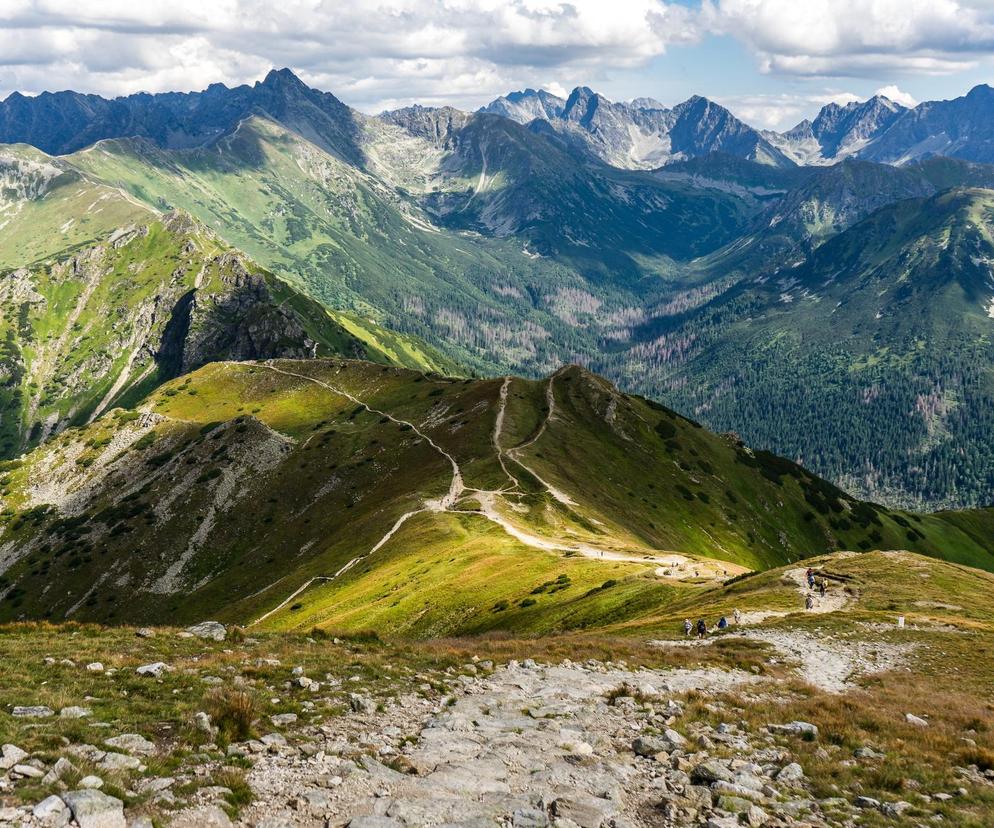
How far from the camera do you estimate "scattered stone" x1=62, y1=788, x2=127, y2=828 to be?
15.6 metres

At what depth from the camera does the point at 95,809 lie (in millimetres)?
15930

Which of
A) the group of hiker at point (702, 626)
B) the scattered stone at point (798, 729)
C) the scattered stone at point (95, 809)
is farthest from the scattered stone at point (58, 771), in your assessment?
the group of hiker at point (702, 626)

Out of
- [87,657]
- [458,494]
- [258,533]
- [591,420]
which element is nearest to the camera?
[87,657]

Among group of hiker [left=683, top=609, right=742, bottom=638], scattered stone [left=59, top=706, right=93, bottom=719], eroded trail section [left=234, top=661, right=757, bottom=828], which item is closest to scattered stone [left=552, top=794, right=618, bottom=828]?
eroded trail section [left=234, top=661, right=757, bottom=828]

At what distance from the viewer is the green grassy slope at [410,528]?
86.2 m

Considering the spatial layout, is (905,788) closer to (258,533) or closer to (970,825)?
(970,825)

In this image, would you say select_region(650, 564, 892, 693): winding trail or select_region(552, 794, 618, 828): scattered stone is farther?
select_region(650, 564, 892, 693): winding trail

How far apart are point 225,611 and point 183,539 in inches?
1893

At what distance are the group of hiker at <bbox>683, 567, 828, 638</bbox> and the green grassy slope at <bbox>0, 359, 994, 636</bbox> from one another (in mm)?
11592

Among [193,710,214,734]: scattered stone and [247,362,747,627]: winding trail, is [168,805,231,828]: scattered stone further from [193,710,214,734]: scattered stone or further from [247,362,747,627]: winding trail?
[247,362,747,627]: winding trail

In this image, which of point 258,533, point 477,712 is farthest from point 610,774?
point 258,533

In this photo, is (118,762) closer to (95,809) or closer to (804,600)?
(95,809)

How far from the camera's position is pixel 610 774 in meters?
22.1

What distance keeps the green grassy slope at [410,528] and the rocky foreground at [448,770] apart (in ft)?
138
